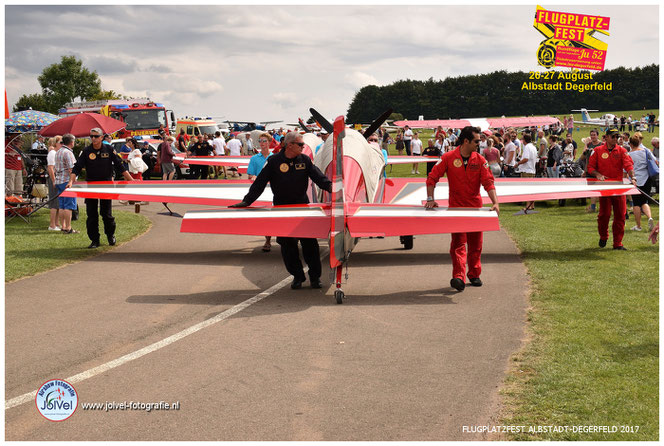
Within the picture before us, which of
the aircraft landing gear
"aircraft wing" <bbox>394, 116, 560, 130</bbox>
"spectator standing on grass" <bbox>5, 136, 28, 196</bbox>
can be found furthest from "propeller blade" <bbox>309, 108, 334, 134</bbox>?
"aircraft wing" <bbox>394, 116, 560, 130</bbox>

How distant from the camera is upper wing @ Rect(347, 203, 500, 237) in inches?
307

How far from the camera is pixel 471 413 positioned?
15.7 ft

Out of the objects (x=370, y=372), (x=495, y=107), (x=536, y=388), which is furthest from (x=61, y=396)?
(x=495, y=107)

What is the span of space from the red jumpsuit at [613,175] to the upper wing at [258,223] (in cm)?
594

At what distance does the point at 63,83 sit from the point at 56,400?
9669 cm

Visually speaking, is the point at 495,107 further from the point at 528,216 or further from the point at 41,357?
the point at 41,357

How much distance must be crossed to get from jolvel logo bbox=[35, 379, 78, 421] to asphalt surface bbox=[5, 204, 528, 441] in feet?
0.24

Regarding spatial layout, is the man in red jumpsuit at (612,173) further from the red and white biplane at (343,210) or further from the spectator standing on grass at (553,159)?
the spectator standing on grass at (553,159)

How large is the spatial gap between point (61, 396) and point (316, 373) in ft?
6.83

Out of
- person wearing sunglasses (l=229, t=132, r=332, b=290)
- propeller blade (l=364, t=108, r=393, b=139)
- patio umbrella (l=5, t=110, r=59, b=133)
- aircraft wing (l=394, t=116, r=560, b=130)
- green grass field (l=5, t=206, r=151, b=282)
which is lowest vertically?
green grass field (l=5, t=206, r=151, b=282)

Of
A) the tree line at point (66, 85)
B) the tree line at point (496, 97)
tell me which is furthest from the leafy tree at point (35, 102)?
the tree line at point (496, 97)

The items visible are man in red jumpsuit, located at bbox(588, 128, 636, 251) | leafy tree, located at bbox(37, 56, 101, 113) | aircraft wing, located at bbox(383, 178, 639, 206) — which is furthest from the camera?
leafy tree, located at bbox(37, 56, 101, 113)

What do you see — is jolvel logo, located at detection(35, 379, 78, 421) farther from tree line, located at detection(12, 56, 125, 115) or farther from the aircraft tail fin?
tree line, located at detection(12, 56, 125, 115)

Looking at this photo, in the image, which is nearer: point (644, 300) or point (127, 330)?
point (127, 330)
